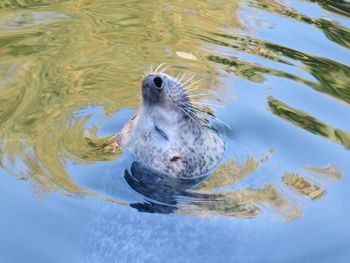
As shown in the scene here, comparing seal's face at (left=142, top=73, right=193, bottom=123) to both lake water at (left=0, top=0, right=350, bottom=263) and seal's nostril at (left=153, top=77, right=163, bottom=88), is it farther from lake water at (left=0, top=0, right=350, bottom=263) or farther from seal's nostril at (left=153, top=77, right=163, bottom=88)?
lake water at (left=0, top=0, right=350, bottom=263)

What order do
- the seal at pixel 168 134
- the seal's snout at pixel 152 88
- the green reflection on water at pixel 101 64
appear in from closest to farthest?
1. the seal's snout at pixel 152 88
2. the seal at pixel 168 134
3. the green reflection on water at pixel 101 64

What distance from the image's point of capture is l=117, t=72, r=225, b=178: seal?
493 cm

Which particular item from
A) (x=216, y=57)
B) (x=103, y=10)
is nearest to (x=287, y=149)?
(x=216, y=57)

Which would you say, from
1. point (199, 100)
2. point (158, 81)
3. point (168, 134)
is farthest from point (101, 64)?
point (158, 81)

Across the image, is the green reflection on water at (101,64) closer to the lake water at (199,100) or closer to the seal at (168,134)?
the lake water at (199,100)

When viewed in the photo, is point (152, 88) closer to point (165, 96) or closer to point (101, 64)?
point (165, 96)

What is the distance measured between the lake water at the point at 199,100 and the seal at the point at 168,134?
163 millimetres

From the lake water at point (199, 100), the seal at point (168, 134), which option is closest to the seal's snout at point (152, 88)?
the seal at point (168, 134)

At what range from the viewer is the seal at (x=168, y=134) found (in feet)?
16.2

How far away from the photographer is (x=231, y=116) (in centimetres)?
613

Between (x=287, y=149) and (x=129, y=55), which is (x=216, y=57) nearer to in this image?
(x=129, y=55)

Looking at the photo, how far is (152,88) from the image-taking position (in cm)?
482

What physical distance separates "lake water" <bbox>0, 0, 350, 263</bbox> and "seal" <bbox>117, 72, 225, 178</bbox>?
0.53 feet

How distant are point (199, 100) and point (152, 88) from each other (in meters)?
1.66
